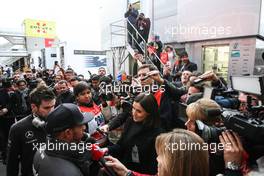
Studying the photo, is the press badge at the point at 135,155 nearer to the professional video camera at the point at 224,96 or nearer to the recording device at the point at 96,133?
the recording device at the point at 96,133

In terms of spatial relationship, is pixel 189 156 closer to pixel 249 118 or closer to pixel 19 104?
pixel 249 118

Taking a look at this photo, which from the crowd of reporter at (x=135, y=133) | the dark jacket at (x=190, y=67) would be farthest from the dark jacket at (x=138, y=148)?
the dark jacket at (x=190, y=67)

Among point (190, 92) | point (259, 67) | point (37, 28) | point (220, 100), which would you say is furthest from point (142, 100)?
point (37, 28)

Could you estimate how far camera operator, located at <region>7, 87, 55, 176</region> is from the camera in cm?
177

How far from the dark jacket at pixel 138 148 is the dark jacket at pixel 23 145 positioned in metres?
0.66

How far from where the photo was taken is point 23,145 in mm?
1785

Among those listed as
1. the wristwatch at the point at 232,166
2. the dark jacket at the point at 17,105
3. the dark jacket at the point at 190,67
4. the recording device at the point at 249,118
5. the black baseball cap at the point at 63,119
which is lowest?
the dark jacket at the point at 17,105

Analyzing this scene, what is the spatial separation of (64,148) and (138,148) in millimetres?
679

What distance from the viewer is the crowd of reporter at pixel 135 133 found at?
993 millimetres

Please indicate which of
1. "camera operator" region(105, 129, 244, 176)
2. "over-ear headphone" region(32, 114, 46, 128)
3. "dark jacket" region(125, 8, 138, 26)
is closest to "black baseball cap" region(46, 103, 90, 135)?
"over-ear headphone" region(32, 114, 46, 128)

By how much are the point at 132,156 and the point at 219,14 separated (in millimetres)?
4373

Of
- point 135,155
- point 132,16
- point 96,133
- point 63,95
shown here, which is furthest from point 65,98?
point 132,16

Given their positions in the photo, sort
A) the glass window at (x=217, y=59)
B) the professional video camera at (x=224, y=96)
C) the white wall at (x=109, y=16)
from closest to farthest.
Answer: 1. the professional video camera at (x=224, y=96)
2. the glass window at (x=217, y=59)
3. the white wall at (x=109, y=16)

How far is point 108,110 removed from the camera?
267 centimetres
